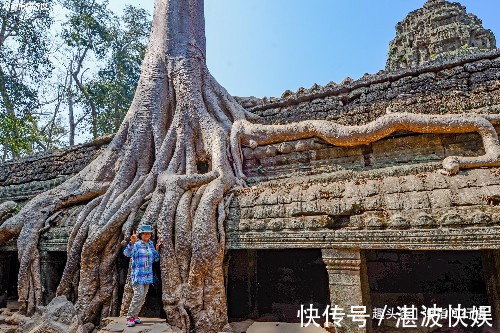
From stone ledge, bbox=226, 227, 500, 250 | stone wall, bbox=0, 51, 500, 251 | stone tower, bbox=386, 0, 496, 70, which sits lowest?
stone ledge, bbox=226, 227, 500, 250

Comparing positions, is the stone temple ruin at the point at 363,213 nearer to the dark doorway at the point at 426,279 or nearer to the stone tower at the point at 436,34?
the dark doorway at the point at 426,279

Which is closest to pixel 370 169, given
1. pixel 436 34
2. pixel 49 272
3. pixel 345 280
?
pixel 345 280

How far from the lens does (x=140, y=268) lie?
329cm

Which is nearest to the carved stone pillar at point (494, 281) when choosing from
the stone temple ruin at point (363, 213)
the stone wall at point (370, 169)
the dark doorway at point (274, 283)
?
the stone temple ruin at point (363, 213)

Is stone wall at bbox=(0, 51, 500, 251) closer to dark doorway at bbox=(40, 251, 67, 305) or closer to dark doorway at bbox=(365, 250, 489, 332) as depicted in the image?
dark doorway at bbox=(40, 251, 67, 305)

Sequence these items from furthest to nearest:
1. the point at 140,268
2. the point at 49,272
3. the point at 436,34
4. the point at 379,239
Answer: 1. the point at 436,34
2. the point at 49,272
3. the point at 140,268
4. the point at 379,239

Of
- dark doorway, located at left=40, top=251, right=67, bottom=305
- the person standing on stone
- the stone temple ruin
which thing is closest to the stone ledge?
the stone temple ruin

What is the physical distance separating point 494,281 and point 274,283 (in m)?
2.94

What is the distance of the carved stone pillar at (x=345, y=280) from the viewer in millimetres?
2893

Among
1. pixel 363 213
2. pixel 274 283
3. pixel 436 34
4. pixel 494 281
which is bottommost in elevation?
pixel 274 283

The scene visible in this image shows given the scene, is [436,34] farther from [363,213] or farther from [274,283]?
[363,213]

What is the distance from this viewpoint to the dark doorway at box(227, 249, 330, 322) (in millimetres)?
4801

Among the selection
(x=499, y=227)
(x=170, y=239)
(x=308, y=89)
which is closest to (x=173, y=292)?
(x=170, y=239)

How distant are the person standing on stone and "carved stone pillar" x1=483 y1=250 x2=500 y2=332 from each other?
3775 millimetres
